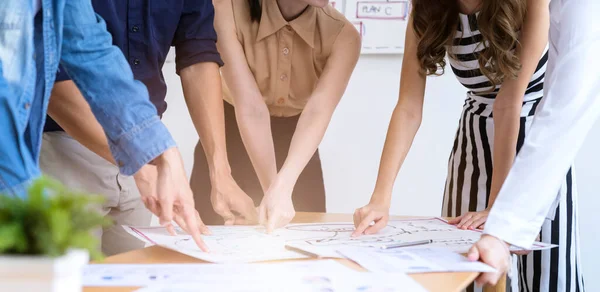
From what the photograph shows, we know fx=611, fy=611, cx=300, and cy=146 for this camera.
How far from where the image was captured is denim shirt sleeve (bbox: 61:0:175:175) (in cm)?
82

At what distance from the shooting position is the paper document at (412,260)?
2.69ft

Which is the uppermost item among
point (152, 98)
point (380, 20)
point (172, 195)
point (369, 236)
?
point (380, 20)

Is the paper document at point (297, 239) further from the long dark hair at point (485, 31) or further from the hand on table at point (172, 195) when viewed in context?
the long dark hair at point (485, 31)

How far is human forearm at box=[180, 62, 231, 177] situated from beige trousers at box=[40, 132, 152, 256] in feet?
0.62

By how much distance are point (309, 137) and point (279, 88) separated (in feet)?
1.06

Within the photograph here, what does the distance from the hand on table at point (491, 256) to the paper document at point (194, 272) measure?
182 mm

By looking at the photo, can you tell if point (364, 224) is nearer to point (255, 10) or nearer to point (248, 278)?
point (248, 278)

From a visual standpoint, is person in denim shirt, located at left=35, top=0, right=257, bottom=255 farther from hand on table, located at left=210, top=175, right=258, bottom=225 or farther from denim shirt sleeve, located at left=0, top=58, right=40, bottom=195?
denim shirt sleeve, located at left=0, top=58, right=40, bottom=195

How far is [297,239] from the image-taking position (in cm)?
105

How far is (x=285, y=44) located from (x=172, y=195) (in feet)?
2.93

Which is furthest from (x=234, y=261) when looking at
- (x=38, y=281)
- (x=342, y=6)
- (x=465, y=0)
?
(x=342, y=6)

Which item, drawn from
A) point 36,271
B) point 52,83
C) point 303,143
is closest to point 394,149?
point 303,143

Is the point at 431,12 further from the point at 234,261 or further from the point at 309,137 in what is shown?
the point at 234,261

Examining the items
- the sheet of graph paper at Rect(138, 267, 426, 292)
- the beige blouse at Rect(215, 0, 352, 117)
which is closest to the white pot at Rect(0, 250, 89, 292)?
the sheet of graph paper at Rect(138, 267, 426, 292)
